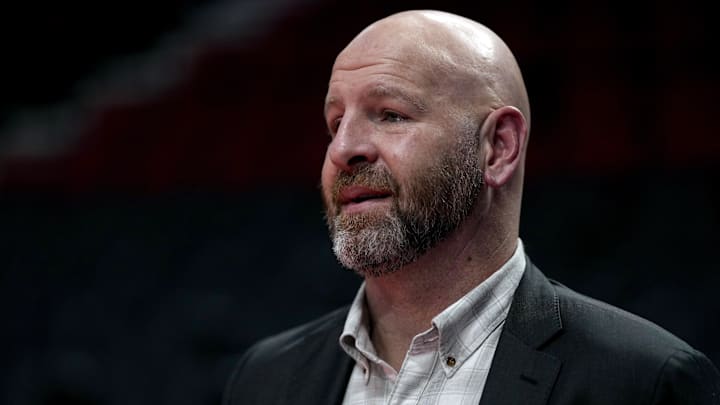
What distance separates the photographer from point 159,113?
301 cm

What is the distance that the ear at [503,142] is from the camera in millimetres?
1109

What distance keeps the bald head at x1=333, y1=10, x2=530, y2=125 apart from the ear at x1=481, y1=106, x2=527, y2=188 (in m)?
0.01

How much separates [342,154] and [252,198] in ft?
5.04

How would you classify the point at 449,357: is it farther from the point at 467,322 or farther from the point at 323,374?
the point at 323,374

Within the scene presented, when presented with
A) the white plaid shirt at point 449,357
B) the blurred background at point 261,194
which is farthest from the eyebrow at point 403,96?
the blurred background at point 261,194

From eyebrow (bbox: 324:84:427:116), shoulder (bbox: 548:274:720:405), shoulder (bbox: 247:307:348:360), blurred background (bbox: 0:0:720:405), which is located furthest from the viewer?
blurred background (bbox: 0:0:720:405)

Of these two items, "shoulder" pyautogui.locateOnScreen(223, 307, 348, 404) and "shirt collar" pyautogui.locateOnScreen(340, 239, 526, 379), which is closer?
"shirt collar" pyautogui.locateOnScreen(340, 239, 526, 379)

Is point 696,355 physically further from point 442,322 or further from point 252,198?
point 252,198

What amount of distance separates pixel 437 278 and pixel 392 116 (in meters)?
0.19

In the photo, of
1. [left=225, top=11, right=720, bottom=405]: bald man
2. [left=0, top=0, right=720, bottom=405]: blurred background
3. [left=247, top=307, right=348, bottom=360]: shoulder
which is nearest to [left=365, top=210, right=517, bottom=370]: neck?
[left=225, top=11, right=720, bottom=405]: bald man

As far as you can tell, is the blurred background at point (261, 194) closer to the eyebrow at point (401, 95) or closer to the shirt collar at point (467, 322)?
the shirt collar at point (467, 322)

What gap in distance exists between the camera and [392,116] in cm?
109

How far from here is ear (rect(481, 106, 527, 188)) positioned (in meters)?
1.11

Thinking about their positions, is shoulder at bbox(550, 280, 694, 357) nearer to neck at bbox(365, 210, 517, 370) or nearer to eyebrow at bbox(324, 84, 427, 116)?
neck at bbox(365, 210, 517, 370)
